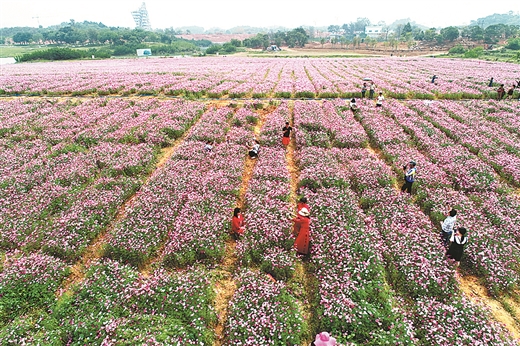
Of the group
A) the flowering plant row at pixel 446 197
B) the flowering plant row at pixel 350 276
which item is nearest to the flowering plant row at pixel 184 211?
the flowering plant row at pixel 350 276

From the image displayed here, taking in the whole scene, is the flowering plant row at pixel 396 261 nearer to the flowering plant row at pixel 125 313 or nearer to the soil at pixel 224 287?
the soil at pixel 224 287

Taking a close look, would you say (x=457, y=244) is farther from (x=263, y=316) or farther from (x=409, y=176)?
(x=263, y=316)

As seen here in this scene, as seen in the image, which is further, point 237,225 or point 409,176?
point 409,176

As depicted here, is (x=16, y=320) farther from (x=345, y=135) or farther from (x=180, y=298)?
(x=345, y=135)

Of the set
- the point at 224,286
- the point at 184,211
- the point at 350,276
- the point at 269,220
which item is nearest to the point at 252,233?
the point at 269,220

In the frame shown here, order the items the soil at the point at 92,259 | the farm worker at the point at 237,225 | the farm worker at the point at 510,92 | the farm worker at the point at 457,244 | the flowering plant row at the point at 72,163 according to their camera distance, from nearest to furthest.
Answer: the farm worker at the point at 457,244 < the soil at the point at 92,259 < the farm worker at the point at 237,225 < the flowering plant row at the point at 72,163 < the farm worker at the point at 510,92

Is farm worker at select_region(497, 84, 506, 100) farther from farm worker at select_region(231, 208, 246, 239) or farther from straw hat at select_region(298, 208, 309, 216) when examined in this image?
farm worker at select_region(231, 208, 246, 239)
